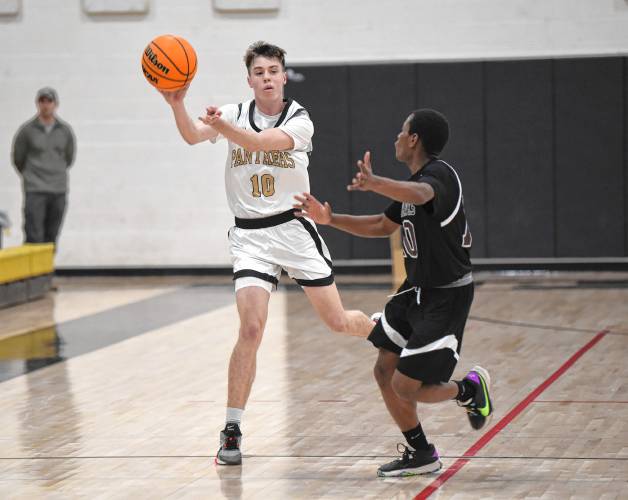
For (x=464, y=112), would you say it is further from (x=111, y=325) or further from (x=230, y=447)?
(x=230, y=447)

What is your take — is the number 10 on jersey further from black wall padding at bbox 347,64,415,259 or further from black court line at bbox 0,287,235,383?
black wall padding at bbox 347,64,415,259

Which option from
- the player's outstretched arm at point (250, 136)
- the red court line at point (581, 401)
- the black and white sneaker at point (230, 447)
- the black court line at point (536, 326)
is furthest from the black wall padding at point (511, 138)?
the black and white sneaker at point (230, 447)

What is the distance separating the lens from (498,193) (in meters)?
14.2

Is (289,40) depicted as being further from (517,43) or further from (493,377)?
(493,377)

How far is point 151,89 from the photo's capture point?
14.5 m

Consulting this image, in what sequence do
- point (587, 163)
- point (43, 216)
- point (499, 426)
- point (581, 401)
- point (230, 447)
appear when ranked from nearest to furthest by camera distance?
point (230, 447) < point (499, 426) < point (581, 401) < point (43, 216) < point (587, 163)

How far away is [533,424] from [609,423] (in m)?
0.40

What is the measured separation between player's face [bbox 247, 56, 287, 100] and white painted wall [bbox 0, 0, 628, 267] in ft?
27.1

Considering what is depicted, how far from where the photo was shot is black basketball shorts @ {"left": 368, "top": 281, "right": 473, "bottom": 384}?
529cm

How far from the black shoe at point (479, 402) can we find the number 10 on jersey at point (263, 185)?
54.1 inches

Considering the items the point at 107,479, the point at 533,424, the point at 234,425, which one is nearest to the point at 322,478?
the point at 234,425

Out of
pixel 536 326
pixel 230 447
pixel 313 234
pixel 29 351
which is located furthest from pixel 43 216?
pixel 230 447

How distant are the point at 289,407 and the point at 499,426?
4.37ft

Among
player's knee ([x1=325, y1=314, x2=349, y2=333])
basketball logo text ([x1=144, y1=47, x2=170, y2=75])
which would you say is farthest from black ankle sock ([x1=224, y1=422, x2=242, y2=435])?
basketball logo text ([x1=144, y1=47, x2=170, y2=75])
